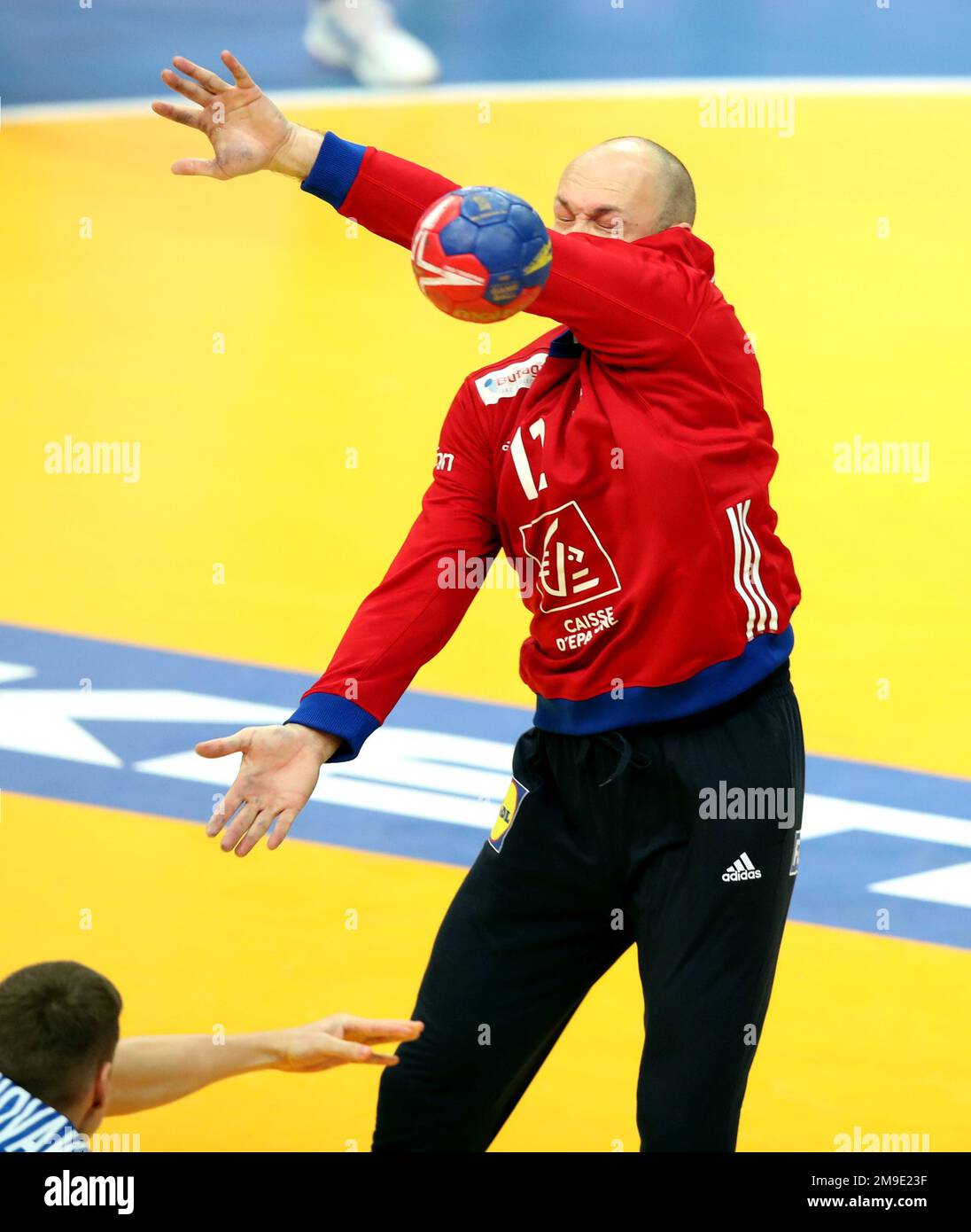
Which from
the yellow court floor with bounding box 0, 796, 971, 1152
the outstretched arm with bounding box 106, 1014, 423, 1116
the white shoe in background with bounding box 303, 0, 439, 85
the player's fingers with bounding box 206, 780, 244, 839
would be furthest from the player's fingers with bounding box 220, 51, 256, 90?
the white shoe in background with bounding box 303, 0, 439, 85

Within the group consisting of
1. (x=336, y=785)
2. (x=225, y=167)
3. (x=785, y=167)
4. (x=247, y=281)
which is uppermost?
(x=785, y=167)

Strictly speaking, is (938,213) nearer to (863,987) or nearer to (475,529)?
(863,987)

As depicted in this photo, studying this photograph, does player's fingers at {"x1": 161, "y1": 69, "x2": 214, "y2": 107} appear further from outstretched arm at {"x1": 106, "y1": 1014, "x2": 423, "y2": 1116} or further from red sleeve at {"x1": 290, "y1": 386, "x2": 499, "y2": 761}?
outstretched arm at {"x1": 106, "y1": 1014, "x2": 423, "y2": 1116}

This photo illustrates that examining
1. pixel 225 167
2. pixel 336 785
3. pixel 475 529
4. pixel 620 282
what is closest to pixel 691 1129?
pixel 475 529

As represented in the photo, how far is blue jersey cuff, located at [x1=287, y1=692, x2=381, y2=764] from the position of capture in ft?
11.3

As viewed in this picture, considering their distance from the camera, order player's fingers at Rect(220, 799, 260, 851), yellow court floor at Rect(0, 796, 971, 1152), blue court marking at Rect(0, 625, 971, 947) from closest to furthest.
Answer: player's fingers at Rect(220, 799, 260, 851) < yellow court floor at Rect(0, 796, 971, 1152) < blue court marking at Rect(0, 625, 971, 947)

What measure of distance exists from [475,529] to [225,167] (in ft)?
3.07

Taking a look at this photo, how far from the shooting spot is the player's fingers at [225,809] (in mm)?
3141

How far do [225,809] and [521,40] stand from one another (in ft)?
34.6

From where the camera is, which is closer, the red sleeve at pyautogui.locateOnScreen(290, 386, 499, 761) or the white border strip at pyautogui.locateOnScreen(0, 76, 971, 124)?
the red sleeve at pyautogui.locateOnScreen(290, 386, 499, 761)

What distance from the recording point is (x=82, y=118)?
11609 mm

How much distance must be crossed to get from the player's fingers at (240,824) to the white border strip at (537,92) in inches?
357

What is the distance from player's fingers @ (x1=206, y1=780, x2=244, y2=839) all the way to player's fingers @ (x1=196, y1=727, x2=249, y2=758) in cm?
6

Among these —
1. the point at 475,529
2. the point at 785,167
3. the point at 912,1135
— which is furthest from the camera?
the point at 785,167
